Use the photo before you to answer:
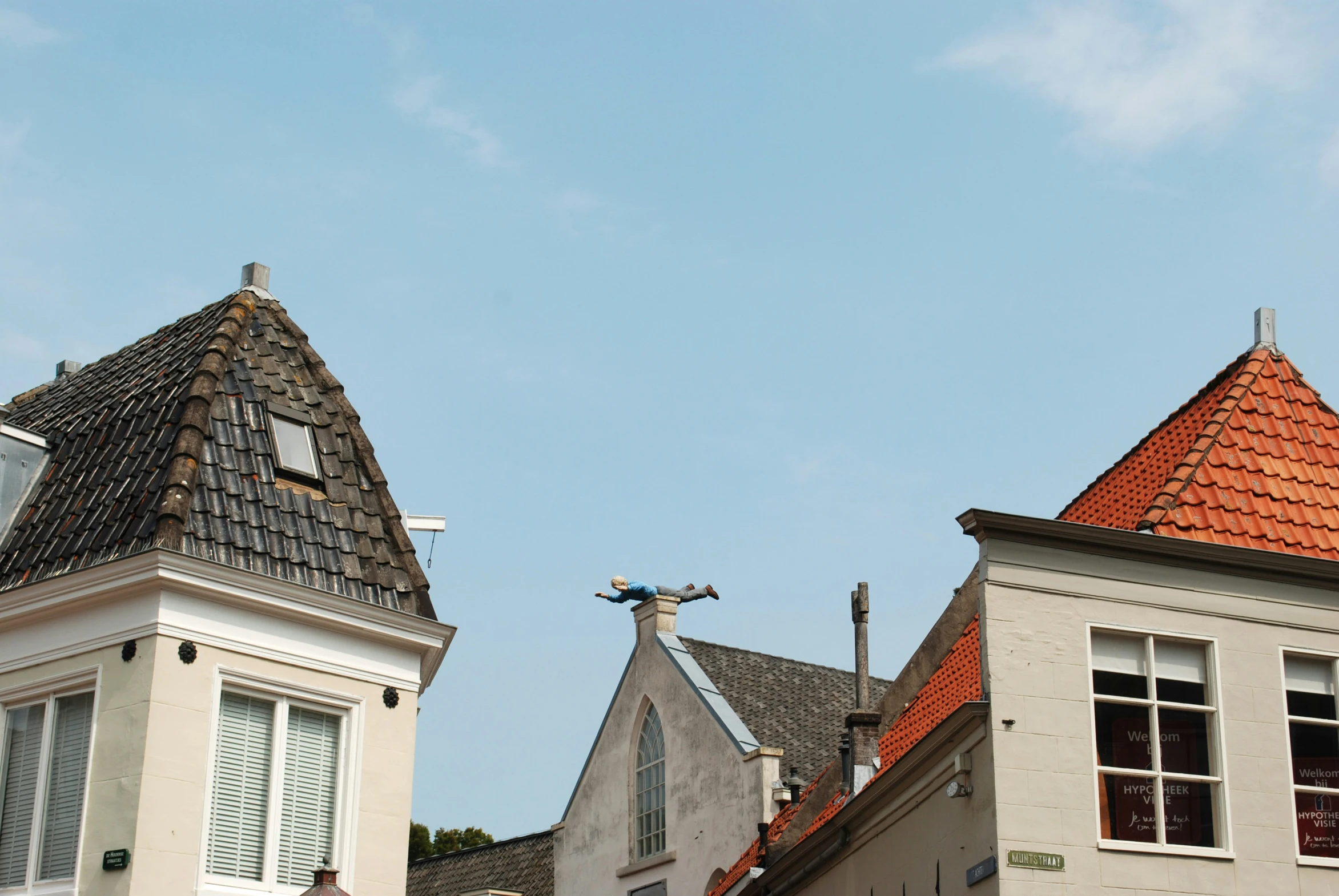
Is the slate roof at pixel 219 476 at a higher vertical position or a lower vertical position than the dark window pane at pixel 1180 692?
higher

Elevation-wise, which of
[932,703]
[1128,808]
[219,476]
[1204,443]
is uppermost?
[1204,443]

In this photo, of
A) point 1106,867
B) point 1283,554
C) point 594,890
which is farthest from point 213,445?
point 594,890

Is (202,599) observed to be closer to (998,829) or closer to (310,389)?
(310,389)

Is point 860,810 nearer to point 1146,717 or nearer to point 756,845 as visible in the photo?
point 1146,717

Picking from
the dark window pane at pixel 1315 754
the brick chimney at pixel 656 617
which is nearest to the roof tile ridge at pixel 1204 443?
the dark window pane at pixel 1315 754

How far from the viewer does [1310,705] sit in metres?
17.2

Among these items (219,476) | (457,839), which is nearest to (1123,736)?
(219,476)

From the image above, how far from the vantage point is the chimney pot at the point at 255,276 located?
19797mm

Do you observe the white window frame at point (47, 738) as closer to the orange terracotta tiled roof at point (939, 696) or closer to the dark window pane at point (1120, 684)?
the dark window pane at point (1120, 684)

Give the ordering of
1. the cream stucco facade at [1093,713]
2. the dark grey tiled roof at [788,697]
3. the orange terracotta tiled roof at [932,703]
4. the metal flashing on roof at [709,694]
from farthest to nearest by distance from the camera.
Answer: the dark grey tiled roof at [788,697]
the metal flashing on roof at [709,694]
the orange terracotta tiled roof at [932,703]
the cream stucco facade at [1093,713]

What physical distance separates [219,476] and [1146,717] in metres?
10.1

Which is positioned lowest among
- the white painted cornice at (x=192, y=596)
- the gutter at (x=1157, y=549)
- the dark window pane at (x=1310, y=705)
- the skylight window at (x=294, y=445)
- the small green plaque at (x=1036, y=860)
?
the small green plaque at (x=1036, y=860)

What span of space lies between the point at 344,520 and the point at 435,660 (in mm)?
1849

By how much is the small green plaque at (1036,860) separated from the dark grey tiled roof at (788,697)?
1300 centimetres
